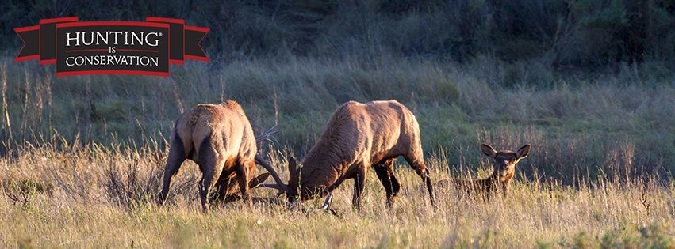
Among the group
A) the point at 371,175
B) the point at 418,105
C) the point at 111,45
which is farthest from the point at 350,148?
the point at 418,105

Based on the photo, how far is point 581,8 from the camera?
21547mm

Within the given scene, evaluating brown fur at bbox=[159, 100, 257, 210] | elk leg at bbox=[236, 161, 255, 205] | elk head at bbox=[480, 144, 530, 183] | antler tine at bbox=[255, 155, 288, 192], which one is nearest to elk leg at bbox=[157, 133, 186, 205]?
brown fur at bbox=[159, 100, 257, 210]

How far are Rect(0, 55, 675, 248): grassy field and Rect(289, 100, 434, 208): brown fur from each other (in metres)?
0.29

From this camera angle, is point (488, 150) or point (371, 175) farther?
point (371, 175)

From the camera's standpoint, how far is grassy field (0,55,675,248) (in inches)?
340

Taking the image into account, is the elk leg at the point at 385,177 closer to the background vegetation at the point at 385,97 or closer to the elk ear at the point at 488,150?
the background vegetation at the point at 385,97

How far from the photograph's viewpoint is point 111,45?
1425 cm

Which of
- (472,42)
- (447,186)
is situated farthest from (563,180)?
(472,42)

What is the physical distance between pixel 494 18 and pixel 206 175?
51.2 ft

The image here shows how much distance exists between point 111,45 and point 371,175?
12.9ft

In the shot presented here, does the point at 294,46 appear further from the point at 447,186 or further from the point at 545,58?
the point at 447,186

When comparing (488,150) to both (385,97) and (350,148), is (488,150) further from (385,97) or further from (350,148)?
(385,97)

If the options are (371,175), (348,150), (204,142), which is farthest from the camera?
(371,175)

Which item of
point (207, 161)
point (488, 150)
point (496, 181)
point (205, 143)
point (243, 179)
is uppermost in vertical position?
point (205, 143)
